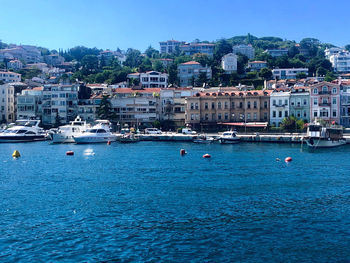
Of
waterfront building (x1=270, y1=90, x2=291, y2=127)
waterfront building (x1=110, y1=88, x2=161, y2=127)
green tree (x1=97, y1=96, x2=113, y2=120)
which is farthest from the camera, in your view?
waterfront building (x1=110, y1=88, x2=161, y2=127)

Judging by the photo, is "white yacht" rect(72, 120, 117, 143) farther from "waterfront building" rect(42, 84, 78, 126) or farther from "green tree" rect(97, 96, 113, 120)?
"waterfront building" rect(42, 84, 78, 126)

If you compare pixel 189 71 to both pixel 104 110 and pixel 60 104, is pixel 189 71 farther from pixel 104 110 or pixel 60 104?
pixel 104 110

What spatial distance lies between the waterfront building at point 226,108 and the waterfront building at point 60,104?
27.8 metres

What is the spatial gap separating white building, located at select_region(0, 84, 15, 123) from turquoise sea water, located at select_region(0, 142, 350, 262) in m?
64.9

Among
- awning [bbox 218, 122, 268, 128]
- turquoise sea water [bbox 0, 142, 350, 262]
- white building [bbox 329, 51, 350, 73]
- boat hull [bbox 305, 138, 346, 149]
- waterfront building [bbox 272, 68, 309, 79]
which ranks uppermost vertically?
white building [bbox 329, 51, 350, 73]

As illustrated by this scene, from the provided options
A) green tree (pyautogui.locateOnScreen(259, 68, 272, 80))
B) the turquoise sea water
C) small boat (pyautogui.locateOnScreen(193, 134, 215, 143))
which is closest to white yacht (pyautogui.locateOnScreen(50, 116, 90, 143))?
small boat (pyautogui.locateOnScreen(193, 134, 215, 143))

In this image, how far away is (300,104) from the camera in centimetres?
8700

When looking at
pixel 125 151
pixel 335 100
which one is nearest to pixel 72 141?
pixel 125 151

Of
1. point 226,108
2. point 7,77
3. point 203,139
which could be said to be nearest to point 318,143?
point 203,139

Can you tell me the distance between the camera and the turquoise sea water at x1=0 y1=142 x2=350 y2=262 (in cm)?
2153

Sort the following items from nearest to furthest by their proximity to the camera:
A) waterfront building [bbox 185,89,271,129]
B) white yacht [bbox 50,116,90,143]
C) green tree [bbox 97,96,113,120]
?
1. white yacht [bbox 50,116,90,143]
2. waterfront building [bbox 185,89,271,129]
3. green tree [bbox 97,96,113,120]

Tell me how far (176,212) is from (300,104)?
64.6m

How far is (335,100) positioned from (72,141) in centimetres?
4977

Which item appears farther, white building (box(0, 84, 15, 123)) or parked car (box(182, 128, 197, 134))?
white building (box(0, 84, 15, 123))
